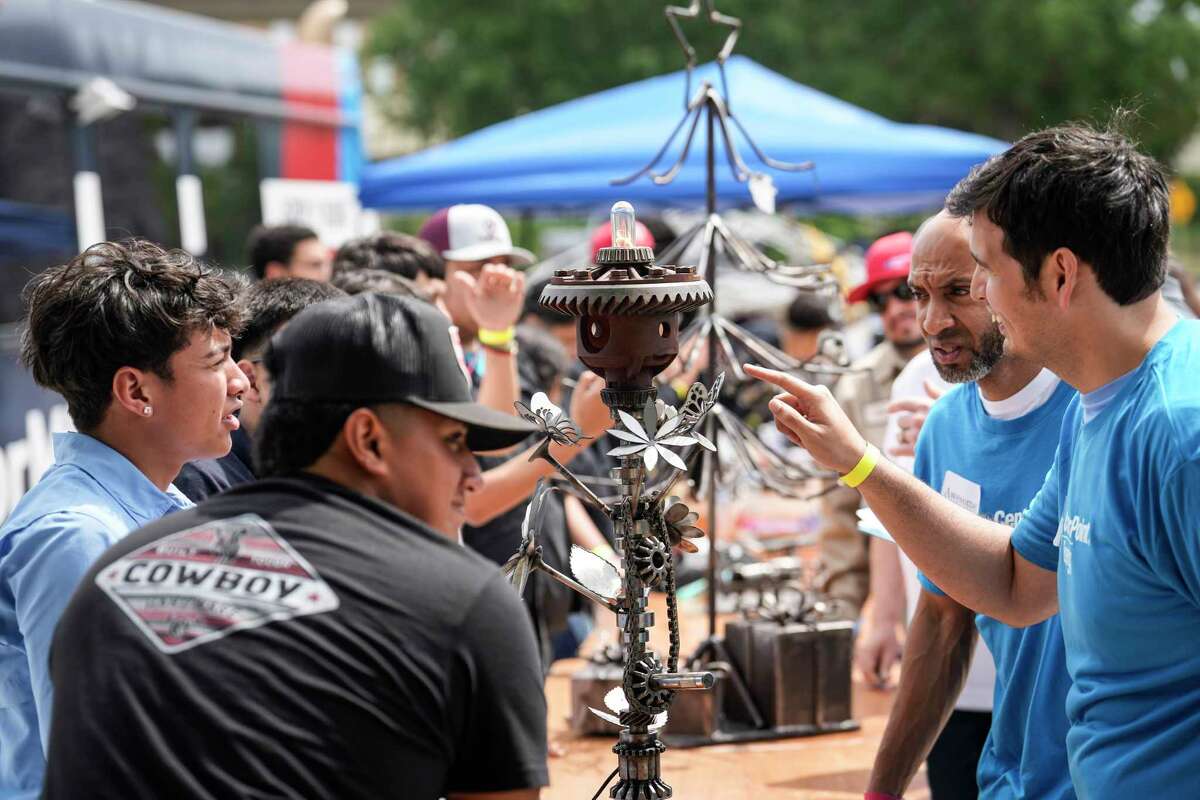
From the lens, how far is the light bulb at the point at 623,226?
2.28 meters

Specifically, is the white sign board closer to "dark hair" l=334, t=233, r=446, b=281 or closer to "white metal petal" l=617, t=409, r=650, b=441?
"dark hair" l=334, t=233, r=446, b=281

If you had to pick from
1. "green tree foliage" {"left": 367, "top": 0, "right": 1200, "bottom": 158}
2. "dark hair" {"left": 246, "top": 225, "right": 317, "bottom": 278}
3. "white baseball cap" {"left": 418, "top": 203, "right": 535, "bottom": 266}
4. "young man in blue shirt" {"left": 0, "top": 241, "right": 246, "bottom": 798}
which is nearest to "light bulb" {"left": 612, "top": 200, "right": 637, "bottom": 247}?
"young man in blue shirt" {"left": 0, "top": 241, "right": 246, "bottom": 798}

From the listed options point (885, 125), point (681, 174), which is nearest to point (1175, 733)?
point (681, 174)

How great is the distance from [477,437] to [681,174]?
602 cm

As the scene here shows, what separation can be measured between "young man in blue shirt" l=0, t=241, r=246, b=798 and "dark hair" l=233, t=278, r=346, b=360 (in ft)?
1.38

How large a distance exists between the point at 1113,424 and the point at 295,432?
1.11 m

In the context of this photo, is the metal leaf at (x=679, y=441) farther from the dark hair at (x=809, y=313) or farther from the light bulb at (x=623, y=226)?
the dark hair at (x=809, y=313)

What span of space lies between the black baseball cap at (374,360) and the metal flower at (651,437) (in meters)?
0.47

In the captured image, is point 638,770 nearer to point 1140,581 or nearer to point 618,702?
point 618,702

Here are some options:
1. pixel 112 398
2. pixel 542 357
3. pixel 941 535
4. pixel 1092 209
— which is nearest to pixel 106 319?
pixel 112 398

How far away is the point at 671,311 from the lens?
2.20 meters

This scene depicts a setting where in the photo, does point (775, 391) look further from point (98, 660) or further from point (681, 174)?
point (98, 660)

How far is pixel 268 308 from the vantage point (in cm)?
288

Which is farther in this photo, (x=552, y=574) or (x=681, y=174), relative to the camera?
(x=681, y=174)
